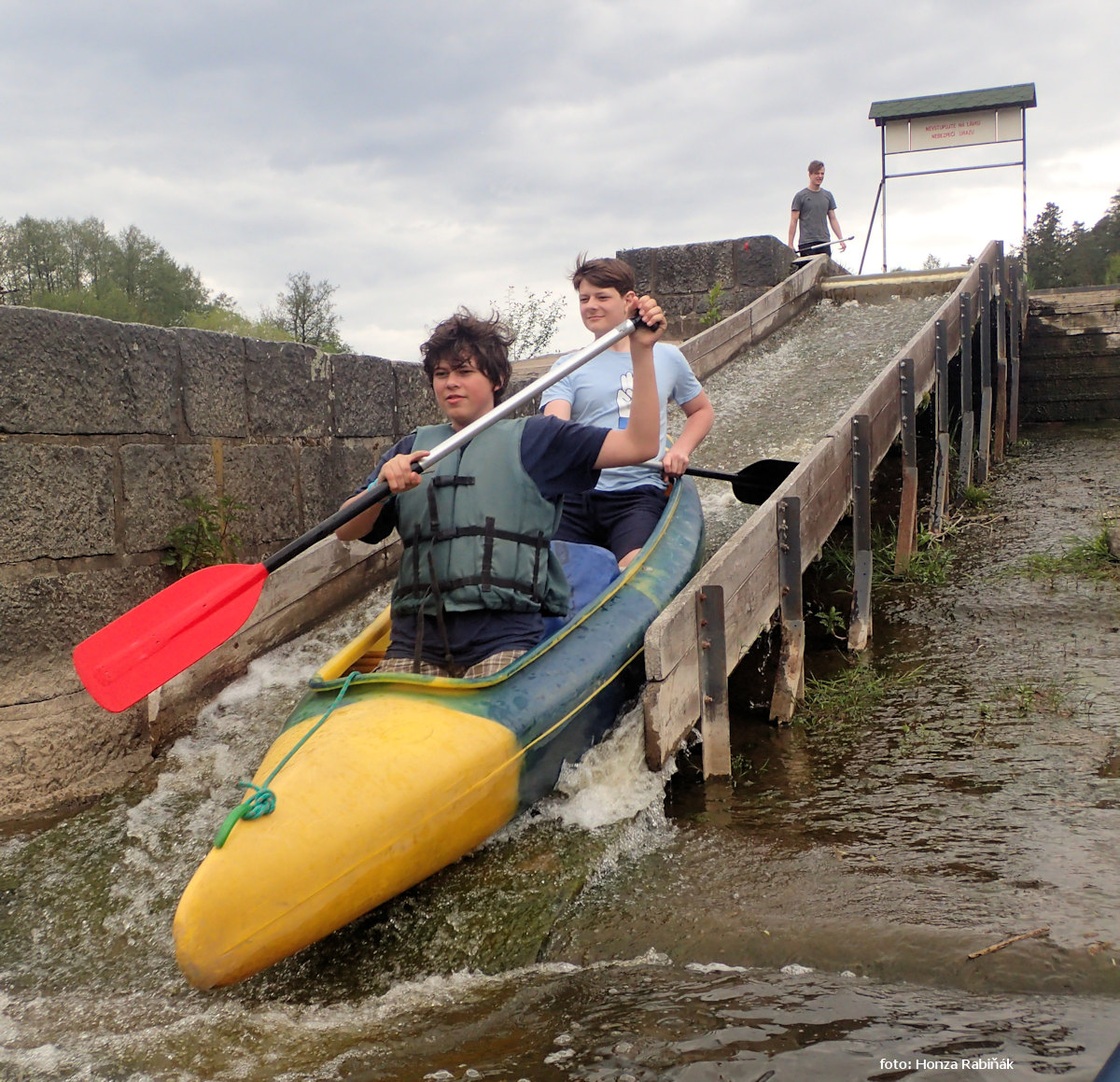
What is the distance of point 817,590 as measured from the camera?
6.13 m

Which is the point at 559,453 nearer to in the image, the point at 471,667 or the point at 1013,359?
the point at 471,667

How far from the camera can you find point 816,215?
11438mm

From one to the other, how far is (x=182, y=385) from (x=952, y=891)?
3489 mm

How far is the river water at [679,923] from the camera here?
2.19 meters

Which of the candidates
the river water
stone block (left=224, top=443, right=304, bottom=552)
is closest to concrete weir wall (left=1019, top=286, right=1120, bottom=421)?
the river water

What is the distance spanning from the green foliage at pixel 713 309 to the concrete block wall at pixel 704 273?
0.04 meters

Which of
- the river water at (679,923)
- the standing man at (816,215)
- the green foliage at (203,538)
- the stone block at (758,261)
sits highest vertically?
the standing man at (816,215)

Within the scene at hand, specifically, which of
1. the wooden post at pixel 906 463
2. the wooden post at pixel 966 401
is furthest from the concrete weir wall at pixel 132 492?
the wooden post at pixel 966 401

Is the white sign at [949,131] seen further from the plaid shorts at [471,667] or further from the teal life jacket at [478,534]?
the plaid shorts at [471,667]

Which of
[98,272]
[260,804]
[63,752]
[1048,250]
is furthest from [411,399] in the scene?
[1048,250]

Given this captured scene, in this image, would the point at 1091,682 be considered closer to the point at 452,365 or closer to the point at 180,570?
the point at 452,365

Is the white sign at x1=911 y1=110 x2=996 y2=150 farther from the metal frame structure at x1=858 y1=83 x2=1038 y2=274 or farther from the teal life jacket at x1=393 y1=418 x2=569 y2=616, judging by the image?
Result: the teal life jacket at x1=393 y1=418 x2=569 y2=616

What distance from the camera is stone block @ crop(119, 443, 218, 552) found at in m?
4.15

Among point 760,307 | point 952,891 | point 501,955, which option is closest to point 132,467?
point 501,955
